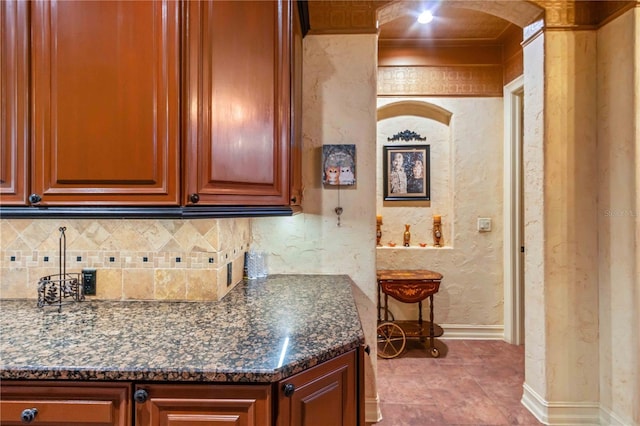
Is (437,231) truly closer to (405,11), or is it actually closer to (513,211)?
(513,211)

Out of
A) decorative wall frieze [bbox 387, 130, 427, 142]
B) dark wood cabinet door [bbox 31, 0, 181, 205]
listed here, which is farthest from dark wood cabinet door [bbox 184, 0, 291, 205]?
decorative wall frieze [bbox 387, 130, 427, 142]

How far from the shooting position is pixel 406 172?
365 centimetres

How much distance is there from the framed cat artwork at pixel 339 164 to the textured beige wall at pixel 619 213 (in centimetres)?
148

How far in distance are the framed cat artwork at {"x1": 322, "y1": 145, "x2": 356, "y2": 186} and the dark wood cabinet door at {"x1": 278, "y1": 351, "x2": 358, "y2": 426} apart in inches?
43.8

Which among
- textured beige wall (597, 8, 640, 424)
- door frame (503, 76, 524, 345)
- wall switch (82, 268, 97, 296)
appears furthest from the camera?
door frame (503, 76, 524, 345)

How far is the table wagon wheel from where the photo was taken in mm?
3072

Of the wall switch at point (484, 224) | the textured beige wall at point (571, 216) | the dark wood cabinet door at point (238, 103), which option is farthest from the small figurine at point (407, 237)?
the dark wood cabinet door at point (238, 103)

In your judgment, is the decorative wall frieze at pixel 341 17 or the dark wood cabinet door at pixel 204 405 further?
the decorative wall frieze at pixel 341 17

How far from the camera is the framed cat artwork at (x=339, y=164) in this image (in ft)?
6.90

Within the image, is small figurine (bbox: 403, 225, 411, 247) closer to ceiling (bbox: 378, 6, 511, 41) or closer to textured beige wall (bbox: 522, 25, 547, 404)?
textured beige wall (bbox: 522, 25, 547, 404)

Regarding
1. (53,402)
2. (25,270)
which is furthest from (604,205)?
(25,270)

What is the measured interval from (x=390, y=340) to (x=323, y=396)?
84.6 inches

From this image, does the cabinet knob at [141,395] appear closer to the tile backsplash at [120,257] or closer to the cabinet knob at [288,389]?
the cabinet knob at [288,389]

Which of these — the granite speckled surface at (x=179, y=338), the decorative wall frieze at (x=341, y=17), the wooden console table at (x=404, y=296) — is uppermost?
the decorative wall frieze at (x=341, y=17)
